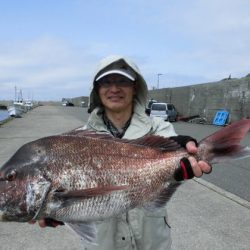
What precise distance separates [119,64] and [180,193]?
18.8 feet

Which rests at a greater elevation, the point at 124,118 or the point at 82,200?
the point at 124,118

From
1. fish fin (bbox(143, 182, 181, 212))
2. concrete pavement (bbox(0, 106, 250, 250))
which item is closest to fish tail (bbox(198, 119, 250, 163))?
fish fin (bbox(143, 182, 181, 212))

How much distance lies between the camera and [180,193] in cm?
878

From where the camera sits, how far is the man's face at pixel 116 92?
11.2 ft

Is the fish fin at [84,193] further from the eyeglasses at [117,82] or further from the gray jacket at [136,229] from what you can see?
the eyeglasses at [117,82]

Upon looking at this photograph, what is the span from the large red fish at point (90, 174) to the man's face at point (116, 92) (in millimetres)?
538

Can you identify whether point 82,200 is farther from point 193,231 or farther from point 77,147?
point 193,231

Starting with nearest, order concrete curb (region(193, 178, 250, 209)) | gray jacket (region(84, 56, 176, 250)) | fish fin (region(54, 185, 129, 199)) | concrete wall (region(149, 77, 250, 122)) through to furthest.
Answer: fish fin (region(54, 185, 129, 199)) → gray jacket (region(84, 56, 176, 250)) → concrete curb (region(193, 178, 250, 209)) → concrete wall (region(149, 77, 250, 122))

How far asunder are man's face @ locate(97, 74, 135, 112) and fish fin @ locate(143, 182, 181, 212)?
0.77 metres

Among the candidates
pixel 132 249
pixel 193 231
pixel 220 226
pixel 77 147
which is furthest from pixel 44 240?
pixel 77 147

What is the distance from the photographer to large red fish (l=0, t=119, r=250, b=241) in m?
2.57

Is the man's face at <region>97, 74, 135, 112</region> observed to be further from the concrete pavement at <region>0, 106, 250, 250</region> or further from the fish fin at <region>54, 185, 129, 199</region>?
the concrete pavement at <region>0, 106, 250, 250</region>

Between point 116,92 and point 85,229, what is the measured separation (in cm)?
111

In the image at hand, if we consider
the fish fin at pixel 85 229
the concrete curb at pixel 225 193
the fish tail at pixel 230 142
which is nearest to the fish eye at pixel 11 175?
the fish fin at pixel 85 229
